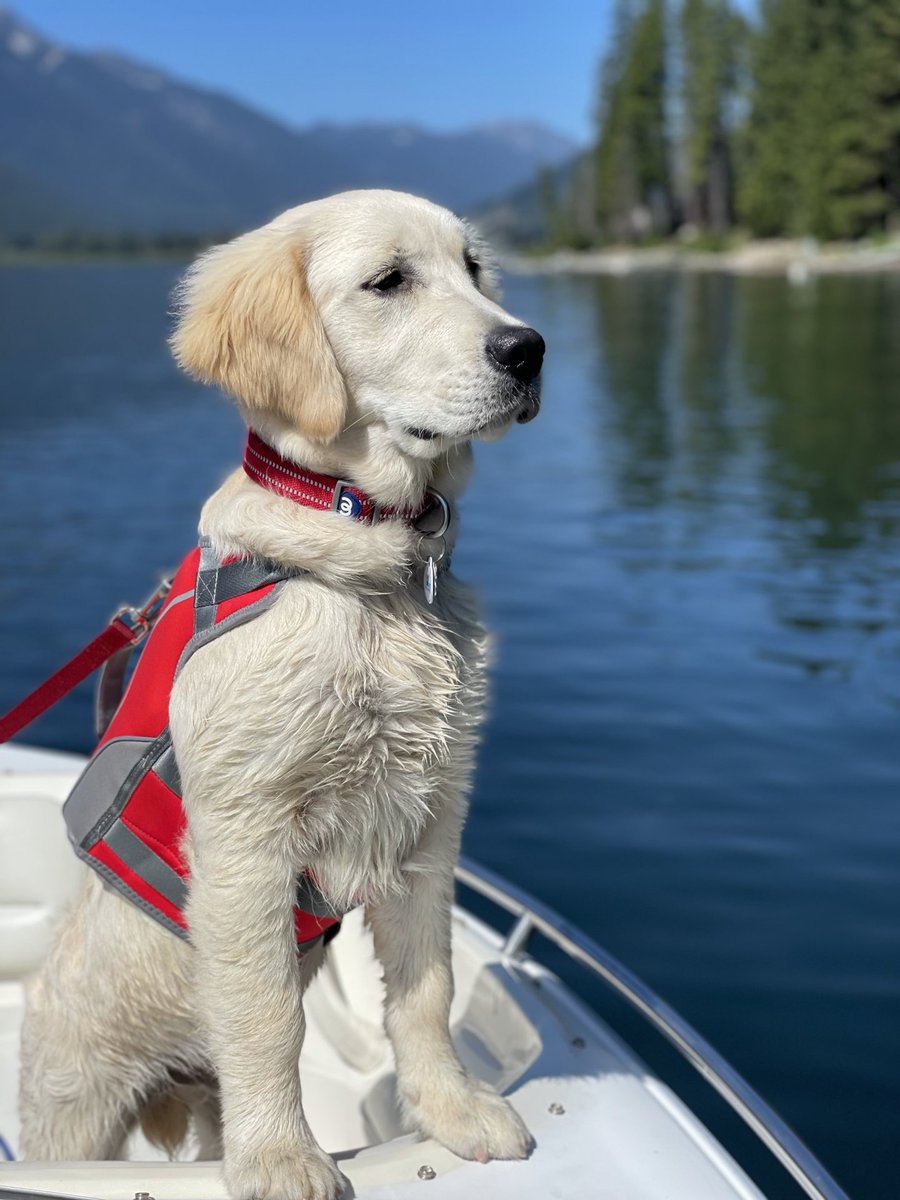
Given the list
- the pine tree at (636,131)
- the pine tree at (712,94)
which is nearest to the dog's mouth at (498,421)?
the pine tree at (712,94)

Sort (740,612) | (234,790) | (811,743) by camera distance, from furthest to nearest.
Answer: (740,612), (811,743), (234,790)

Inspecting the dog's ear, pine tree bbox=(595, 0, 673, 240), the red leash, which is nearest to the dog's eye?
the dog's ear

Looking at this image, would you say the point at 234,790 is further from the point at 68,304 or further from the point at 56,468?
the point at 68,304

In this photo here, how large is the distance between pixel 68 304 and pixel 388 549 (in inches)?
2522

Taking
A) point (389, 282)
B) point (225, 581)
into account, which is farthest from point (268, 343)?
point (225, 581)

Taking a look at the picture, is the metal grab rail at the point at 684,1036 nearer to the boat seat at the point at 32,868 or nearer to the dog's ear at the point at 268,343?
the boat seat at the point at 32,868

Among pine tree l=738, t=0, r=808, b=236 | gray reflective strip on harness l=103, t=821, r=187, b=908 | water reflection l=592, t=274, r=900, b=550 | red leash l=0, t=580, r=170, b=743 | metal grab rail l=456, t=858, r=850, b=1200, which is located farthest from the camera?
pine tree l=738, t=0, r=808, b=236

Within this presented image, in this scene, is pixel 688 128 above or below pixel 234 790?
above

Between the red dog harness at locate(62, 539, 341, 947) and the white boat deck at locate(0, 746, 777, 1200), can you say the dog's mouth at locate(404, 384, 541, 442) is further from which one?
the white boat deck at locate(0, 746, 777, 1200)

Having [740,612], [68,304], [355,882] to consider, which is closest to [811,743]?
[740,612]

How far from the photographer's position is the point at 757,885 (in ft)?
19.8

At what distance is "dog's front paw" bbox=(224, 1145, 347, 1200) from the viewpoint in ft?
7.90

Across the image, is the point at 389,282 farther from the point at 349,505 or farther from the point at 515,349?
the point at 349,505

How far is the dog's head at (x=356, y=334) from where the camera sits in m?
2.46
